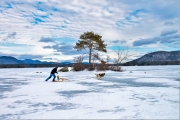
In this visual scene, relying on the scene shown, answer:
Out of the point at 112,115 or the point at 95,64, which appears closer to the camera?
the point at 112,115

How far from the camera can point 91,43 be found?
33.6m

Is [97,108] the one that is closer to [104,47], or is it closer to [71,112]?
[71,112]

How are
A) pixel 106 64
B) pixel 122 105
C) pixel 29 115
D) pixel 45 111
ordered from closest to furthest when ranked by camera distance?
1. pixel 29 115
2. pixel 45 111
3. pixel 122 105
4. pixel 106 64

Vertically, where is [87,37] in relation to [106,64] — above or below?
above

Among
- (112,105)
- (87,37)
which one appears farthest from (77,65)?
(112,105)

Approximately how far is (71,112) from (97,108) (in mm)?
833

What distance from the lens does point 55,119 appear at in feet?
15.8

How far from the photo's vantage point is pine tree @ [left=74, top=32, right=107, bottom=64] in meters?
33.3

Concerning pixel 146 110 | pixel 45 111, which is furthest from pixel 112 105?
pixel 45 111

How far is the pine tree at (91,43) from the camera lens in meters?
33.3

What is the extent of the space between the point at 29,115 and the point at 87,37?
28.8m

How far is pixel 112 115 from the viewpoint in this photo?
5090mm

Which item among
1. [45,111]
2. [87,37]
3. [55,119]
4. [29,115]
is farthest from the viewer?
[87,37]

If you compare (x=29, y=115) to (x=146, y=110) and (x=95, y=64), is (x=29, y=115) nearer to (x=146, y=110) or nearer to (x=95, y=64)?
(x=146, y=110)
